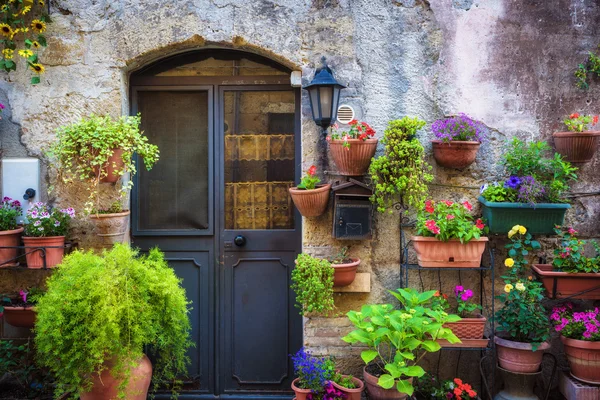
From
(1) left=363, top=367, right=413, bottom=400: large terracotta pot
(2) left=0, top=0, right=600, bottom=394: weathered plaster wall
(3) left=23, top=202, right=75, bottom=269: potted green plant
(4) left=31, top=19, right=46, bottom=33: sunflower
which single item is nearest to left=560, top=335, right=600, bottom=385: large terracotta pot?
(2) left=0, top=0, right=600, bottom=394: weathered plaster wall

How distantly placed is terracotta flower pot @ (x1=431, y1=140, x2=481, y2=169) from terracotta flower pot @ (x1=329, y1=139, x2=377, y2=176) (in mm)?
457

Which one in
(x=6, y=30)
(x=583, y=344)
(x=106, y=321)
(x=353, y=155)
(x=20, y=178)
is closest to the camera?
(x=106, y=321)

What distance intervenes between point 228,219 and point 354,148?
46.4 inches

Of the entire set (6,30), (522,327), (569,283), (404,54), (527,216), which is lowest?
(522,327)

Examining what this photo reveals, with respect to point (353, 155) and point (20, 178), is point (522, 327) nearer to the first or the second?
point (353, 155)

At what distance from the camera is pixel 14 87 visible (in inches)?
157

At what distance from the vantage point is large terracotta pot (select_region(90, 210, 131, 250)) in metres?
3.70

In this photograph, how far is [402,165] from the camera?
12.0ft

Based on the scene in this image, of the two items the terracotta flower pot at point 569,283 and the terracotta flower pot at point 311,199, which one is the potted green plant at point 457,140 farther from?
the terracotta flower pot at point 569,283

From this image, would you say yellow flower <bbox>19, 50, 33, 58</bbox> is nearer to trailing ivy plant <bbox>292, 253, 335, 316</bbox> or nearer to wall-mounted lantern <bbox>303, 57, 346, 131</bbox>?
wall-mounted lantern <bbox>303, 57, 346, 131</bbox>

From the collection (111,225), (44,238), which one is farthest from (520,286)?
(44,238)

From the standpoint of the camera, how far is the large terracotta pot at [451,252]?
3.60 m

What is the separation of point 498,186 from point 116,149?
2.69 meters

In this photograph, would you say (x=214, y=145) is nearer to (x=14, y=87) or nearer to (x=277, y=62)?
(x=277, y=62)
